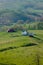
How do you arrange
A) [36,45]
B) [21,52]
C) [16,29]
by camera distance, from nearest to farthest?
[21,52], [36,45], [16,29]

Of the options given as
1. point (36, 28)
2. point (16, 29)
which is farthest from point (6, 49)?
point (36, 28)

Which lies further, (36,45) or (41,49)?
(36,45)

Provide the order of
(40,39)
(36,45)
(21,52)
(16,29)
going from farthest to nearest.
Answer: (16,29) < (40,39) < (36,45) < (21,52)

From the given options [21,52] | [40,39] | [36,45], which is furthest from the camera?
[40,39]

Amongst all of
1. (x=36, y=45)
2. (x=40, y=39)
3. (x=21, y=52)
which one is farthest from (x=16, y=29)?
(x=21, y=52)

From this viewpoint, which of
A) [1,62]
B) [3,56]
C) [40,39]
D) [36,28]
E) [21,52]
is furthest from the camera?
[36,28]

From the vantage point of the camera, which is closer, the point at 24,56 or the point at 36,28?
the point at 24,56

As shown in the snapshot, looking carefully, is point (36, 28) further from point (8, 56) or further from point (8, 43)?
point (8, 56)

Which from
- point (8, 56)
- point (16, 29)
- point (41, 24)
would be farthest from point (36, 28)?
point (8, 56)

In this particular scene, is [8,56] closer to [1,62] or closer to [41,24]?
[1,62]
